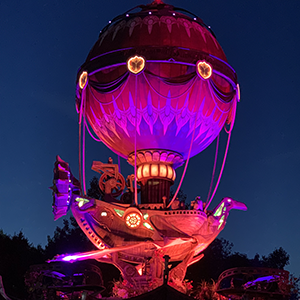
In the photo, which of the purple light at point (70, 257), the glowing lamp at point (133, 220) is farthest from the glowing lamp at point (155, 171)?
the purple light at point (70, 257)

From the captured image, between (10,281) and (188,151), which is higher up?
(188,151)

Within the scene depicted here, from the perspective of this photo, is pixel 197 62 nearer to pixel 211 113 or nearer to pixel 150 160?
pixel 211 113

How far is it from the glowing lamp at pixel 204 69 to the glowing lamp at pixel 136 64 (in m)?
2.25

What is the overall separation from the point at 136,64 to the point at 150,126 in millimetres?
2629

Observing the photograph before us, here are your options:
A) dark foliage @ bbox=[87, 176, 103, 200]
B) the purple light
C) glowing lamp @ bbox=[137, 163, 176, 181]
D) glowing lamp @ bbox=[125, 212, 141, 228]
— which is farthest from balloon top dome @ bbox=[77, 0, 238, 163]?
dark foliage @ bbox=[87, 176, 103, 200]

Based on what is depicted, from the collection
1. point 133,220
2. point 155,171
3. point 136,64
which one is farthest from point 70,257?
point 136,64

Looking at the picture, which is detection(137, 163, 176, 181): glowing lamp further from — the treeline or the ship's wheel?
the treeline

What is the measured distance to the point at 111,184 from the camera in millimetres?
29266

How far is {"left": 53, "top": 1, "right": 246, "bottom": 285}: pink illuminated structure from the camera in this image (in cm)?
2773

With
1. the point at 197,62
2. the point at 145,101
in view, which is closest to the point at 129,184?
the point at 145,101

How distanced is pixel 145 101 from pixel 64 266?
7.31 metres

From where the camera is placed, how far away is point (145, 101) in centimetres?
2812

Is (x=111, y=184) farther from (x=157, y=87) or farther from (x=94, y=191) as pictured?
(x=94, y=191)

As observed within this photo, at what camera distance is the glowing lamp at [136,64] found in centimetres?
2742
